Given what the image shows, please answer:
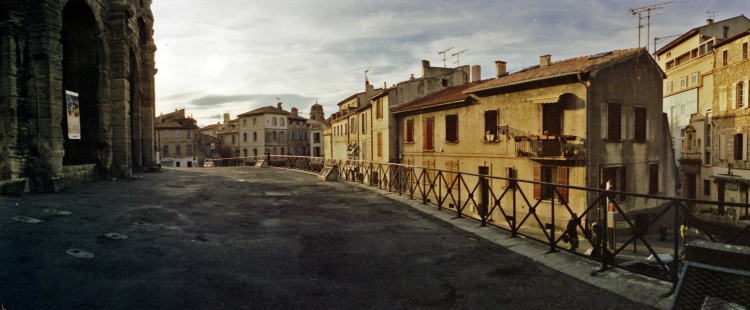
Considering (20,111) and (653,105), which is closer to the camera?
(20,111)

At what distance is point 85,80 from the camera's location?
1473cm

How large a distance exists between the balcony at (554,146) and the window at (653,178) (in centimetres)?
629

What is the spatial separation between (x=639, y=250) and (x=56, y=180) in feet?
76.4

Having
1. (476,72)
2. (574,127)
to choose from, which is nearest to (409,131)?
(476,72)

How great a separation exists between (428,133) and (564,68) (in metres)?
9.81

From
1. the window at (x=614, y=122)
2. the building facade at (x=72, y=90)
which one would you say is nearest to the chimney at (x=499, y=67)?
the window at (x=614, y=122)

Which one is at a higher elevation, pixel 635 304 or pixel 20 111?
pixel 20 111

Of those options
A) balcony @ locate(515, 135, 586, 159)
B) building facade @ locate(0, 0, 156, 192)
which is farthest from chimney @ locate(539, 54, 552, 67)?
building facade @ locate(0, 0, 156, 192)

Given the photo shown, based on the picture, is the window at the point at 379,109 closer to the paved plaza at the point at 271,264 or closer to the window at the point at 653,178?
the window at the point at 653,178

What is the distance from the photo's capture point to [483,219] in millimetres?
6859

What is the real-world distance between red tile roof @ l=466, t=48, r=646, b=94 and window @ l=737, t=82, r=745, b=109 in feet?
37.7

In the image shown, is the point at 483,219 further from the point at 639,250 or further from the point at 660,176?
the point at 660,176

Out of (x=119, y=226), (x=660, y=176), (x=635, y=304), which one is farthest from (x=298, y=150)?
(x=635, y=304)

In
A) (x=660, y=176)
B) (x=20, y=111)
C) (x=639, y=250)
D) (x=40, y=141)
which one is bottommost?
(x=639, y=250)
